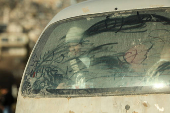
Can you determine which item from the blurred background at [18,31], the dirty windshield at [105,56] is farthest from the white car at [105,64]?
the blurred background at [18,31]

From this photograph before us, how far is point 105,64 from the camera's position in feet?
7.16

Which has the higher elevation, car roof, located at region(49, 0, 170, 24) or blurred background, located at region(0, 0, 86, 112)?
blurred background, located at region(0, 0, 86, 112)

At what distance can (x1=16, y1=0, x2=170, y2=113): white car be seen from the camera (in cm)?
201

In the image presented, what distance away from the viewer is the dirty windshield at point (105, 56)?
2.11 metres

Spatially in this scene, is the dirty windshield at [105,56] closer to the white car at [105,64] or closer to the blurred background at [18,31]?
the white car at [105,64]

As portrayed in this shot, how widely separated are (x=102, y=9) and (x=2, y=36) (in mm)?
11582

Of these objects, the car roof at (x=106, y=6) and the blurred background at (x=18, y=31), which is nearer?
the car roof at (x=106, y=6)

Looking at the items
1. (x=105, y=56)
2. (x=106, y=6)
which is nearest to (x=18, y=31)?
(x=106, y=6)

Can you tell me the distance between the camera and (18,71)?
13.5m

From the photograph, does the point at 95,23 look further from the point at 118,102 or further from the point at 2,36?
the point at 2,36

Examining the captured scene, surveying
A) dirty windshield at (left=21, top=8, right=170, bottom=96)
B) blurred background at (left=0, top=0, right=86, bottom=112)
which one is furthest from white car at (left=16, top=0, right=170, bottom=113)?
blurred background at (left=0, top=0, right=86, bottom=112)

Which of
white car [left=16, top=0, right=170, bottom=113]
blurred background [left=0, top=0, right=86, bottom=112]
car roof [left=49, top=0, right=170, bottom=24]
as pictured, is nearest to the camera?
white car [left=16, top=0, right=170, bottom=113]

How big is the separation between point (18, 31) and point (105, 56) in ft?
41.7

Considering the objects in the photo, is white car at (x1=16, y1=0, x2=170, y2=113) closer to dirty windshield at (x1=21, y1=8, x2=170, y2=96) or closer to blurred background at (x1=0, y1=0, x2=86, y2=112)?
dirty windshield at (x1=21, y1=8, x2=170, y2=96)
